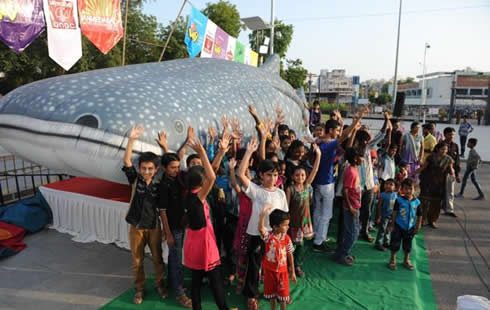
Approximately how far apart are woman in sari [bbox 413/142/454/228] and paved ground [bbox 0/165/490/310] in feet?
1.46

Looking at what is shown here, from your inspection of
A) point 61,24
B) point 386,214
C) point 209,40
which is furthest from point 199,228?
point 209,40

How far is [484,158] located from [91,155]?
13.4m

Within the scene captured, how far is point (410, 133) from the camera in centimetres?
601

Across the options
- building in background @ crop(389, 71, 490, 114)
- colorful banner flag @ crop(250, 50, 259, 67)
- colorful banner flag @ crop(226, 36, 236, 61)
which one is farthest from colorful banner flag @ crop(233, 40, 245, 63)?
building in background @ crop(389, 71, 490, 114)

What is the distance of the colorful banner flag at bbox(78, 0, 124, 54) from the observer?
7.22 meters

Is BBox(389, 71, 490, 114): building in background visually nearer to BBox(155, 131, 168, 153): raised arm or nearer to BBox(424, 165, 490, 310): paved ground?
BBox(424, 165, 490, 310): paved ground

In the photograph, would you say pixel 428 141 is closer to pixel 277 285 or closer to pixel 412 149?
pixel 412 149

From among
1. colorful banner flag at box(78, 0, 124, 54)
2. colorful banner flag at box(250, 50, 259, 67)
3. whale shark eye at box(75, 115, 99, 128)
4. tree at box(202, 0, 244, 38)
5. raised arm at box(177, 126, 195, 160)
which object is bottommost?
raised arm at box(177, 126, 195, 160)

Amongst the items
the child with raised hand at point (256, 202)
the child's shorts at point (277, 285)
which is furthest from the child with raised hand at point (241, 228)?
the child's shorts at point (277, 285)

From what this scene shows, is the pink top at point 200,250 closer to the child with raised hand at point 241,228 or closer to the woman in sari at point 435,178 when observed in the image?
the child with raised hand at point 241,228

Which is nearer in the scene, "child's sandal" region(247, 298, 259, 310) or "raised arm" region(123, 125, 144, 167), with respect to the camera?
"raised arm" region(123, 125, 144, 167)

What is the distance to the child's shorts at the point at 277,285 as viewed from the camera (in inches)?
108

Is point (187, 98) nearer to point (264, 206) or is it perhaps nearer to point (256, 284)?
point (264, 206)

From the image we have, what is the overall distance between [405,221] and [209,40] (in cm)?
1012
